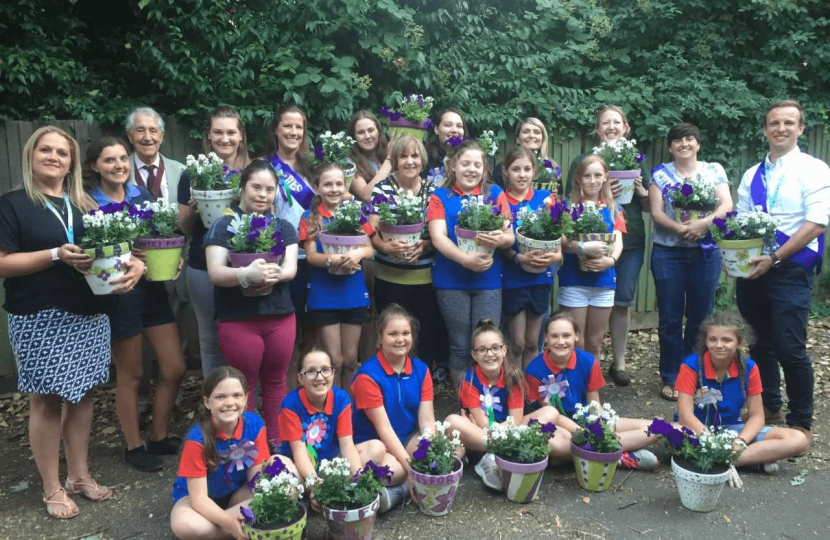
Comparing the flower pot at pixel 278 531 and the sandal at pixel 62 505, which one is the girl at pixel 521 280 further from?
the sandal at pixel 62 505

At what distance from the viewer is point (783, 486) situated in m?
4.05

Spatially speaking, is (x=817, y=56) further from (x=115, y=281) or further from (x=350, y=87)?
(x=115, y=281)

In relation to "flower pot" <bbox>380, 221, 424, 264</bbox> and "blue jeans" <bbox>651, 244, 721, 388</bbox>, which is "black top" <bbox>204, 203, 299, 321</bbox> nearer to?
"flower pot" <bbox>380, 221, 424, 264</bbox>

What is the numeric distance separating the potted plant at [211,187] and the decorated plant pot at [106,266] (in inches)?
23.4

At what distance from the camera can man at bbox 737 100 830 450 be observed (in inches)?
179

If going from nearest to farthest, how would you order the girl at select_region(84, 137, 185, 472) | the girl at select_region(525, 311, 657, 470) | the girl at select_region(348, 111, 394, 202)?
1. the girl at select_region(84, 137, 185, 472)
2. the girl at select_region(525, 311, 657, 470)
3. the girl at select_region(348, 111, 394, 202)

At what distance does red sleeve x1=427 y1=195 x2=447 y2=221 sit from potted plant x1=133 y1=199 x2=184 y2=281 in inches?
63.3

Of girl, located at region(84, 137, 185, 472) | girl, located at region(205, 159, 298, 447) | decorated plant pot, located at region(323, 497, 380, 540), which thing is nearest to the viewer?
decorated plant pot, located at region(323, 497, 380, 540)

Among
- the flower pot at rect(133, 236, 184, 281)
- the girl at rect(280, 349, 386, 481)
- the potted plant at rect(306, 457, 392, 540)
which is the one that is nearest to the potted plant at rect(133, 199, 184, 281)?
the flower pot at rect(133, 236, 184, 281)

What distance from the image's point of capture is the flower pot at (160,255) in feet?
13.2

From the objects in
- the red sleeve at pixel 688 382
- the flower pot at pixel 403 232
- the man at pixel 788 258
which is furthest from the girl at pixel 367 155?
the man at pixel 788 258

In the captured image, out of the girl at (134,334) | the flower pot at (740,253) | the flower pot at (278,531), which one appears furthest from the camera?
the flower pot at (740,253)

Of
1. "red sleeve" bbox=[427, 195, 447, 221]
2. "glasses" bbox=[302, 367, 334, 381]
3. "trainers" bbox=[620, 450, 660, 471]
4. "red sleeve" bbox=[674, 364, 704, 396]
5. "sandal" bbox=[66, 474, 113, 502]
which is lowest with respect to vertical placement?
"sandal" bbox=[66, 474, 113, 502]

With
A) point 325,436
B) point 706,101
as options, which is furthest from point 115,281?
point 706,101
